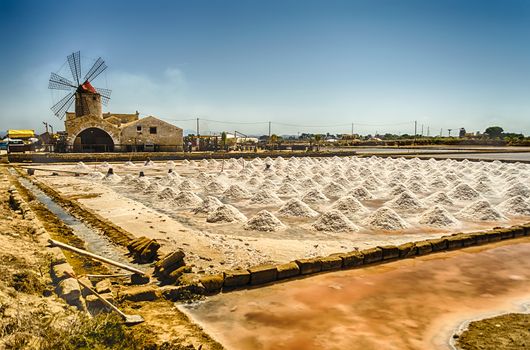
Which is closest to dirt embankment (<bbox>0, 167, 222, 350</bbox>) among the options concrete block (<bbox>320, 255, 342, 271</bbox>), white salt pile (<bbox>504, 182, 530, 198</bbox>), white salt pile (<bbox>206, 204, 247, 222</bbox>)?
concrete block (<bbox>320, 255, 342, 271</bbox>)

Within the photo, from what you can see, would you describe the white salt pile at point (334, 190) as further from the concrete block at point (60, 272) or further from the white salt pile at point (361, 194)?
the concrete block at point (60, 272)

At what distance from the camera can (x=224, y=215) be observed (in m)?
10.1

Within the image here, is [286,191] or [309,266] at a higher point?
[286,191]

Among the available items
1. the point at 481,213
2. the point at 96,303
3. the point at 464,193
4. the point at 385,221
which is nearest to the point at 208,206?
the point at 385,221

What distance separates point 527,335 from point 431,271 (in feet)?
7.44

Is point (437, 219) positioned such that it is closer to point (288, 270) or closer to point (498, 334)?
point (288, 270)

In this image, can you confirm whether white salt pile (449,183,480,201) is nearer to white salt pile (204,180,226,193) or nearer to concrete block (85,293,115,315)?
white salt pile (204,180,226,193)

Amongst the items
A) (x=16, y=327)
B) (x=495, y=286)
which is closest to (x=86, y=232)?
(x=16, y=327)

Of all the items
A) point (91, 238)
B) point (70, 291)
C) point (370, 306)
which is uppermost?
point (70, 291)

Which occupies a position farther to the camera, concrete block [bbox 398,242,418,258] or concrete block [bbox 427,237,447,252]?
concrete block [bbox 427,237,447,252]

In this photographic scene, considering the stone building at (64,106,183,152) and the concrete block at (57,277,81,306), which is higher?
the stone building at (64,106,183,152)

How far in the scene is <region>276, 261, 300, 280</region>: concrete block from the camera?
5889 millimetres

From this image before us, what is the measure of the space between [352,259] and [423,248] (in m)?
1.72

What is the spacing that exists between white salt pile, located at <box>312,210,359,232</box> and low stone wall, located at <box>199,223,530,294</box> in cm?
209
